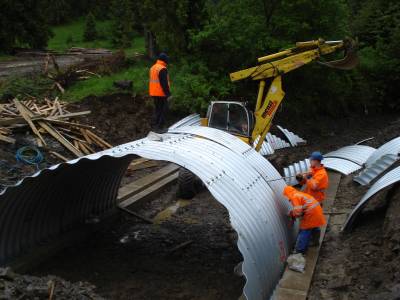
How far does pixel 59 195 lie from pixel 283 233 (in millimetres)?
3997

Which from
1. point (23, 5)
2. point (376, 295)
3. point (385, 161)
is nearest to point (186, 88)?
point (385, 161)

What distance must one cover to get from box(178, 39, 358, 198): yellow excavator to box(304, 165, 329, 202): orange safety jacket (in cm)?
302

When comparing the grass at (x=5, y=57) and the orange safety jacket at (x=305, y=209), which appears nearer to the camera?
the orange safety jacket at (x=305, y=209)

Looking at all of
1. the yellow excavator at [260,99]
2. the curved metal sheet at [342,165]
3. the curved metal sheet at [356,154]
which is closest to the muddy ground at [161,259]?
the yellow excavator at [260,99]

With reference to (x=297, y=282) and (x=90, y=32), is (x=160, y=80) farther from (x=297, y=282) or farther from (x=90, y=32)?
(x=90, y=32)

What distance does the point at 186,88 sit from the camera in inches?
671

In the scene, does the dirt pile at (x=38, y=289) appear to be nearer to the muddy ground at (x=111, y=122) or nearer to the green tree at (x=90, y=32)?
the muddy ground at (x=111, y=122)

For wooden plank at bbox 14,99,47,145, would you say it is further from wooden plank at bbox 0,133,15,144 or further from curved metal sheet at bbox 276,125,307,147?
curved metal sheet at bbox 276,125,307,147

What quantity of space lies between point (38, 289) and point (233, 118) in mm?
6689

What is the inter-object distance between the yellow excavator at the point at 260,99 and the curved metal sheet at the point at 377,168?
2353 millimetres

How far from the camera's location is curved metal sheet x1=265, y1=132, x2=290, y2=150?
635 inches

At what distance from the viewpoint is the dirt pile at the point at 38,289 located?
5.29 meters

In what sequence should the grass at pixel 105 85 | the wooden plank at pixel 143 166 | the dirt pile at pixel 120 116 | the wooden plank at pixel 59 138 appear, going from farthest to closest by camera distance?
the grass at pixel 105 85, the dirt pile at pixel 120 116, the wooden plank at pixel 143 166, the wooden plank at pixel 59 138

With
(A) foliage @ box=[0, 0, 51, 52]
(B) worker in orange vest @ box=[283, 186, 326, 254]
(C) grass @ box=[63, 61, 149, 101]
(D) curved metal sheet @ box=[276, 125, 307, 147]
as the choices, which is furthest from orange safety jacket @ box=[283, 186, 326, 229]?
(A) foliage @ box=[0, 0, 51, 52]
